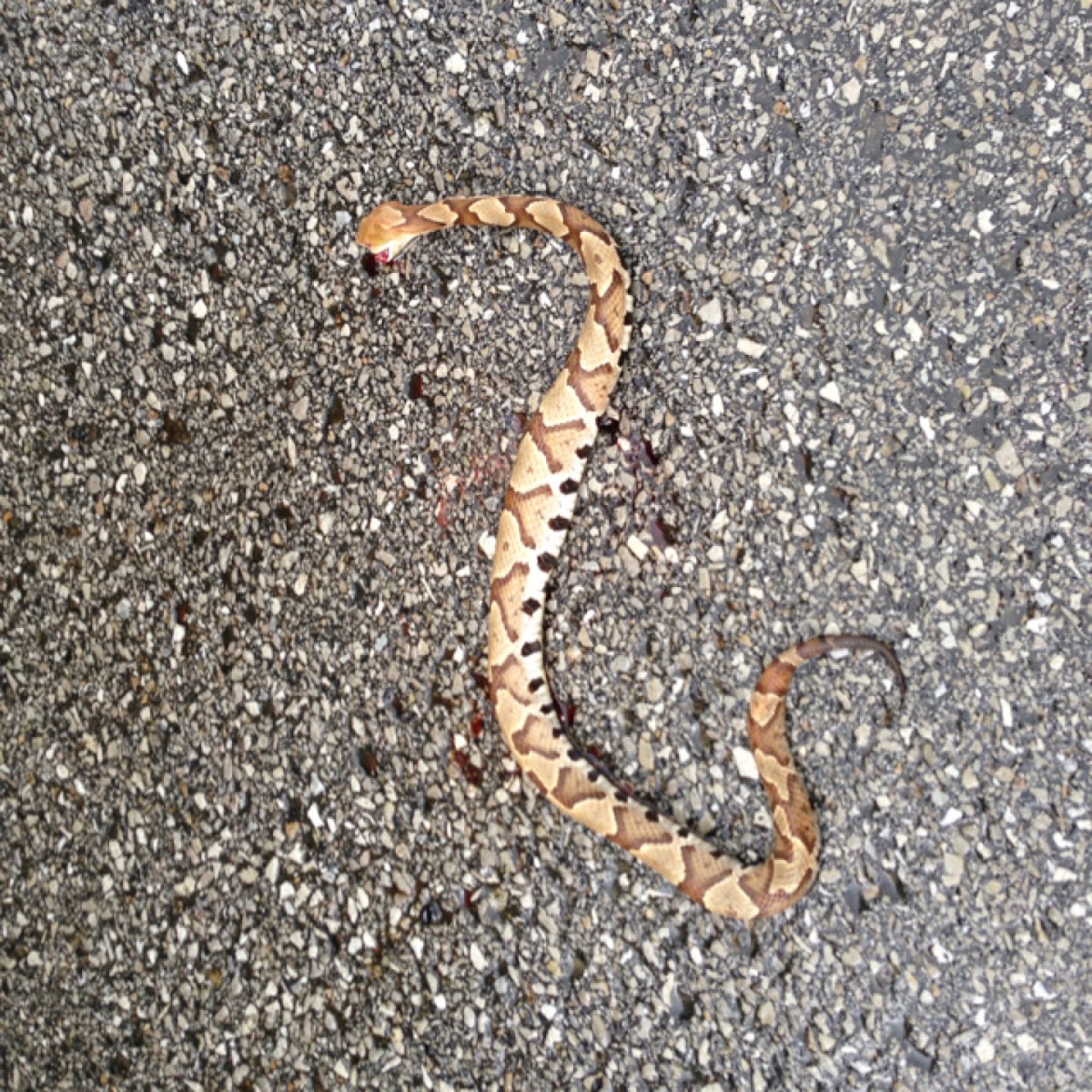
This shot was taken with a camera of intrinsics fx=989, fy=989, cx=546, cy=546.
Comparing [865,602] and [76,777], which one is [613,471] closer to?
[865,602]

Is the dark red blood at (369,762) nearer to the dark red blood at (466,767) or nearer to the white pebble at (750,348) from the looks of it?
the dark red blood at (466,767)

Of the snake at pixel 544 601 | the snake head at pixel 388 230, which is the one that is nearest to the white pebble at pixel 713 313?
the snake at pixel 544 601

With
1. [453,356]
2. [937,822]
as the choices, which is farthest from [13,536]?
[937,822]

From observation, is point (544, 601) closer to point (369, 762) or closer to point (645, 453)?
point (645, 453)

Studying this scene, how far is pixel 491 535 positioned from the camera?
247 centimetres

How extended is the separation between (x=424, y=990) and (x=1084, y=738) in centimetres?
165

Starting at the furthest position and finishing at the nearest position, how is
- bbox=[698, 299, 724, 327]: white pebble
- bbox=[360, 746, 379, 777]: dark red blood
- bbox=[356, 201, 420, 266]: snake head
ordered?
bbox=[360, 746, 379, 777]: dark red blood, bbox=[356, 201, 420, 266]: snake head, bbox=[698, 299, 724, 327]: white pebble

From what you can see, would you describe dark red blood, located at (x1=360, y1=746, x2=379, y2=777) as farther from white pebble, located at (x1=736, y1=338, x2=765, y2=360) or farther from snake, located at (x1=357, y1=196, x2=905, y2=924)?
white pebble, located at (x1=736, y1=338, x2=765, y2=360)

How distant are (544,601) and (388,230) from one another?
99 centimetres

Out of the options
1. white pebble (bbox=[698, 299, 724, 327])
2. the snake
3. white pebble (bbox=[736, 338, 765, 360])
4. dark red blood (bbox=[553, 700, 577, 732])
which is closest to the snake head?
the snake

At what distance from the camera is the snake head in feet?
7.96

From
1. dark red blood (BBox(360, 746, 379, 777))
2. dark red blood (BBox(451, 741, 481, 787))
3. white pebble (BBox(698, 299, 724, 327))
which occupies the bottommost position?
dark red blood (BBox(360, 746, 379, 777))

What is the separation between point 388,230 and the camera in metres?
2.44

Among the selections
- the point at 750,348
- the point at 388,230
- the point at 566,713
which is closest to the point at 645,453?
the point at 750,348
